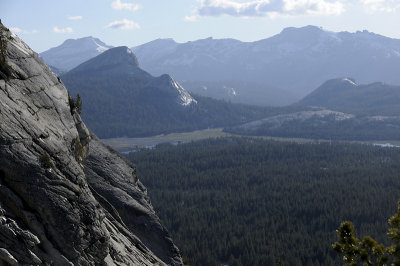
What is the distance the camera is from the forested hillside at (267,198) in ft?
278

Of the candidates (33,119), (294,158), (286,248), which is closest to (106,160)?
(33,119)

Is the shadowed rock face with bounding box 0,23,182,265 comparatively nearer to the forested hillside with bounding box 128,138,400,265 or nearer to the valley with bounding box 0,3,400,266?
the valley with bounding box 0,3,400,266

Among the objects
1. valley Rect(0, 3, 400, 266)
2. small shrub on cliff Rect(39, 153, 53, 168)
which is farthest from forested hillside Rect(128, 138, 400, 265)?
small shrub on cliff Rect(39, 153, 53, 168)

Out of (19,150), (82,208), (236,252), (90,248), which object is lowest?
(236,252)

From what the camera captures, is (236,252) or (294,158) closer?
(236,252)

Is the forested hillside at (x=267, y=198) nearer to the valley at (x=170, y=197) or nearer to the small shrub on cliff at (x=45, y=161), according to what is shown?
the valley at (x=170, y=197)

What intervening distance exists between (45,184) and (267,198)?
100226mm

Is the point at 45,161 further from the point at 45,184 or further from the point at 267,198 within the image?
the point at 267,198

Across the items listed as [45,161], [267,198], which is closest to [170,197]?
[267,198]

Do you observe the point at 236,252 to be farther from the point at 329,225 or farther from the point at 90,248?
the point at 90,248

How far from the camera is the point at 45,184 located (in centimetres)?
1998

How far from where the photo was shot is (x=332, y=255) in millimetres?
81312

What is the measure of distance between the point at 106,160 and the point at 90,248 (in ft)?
42.9

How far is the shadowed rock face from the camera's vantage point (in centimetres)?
1911
